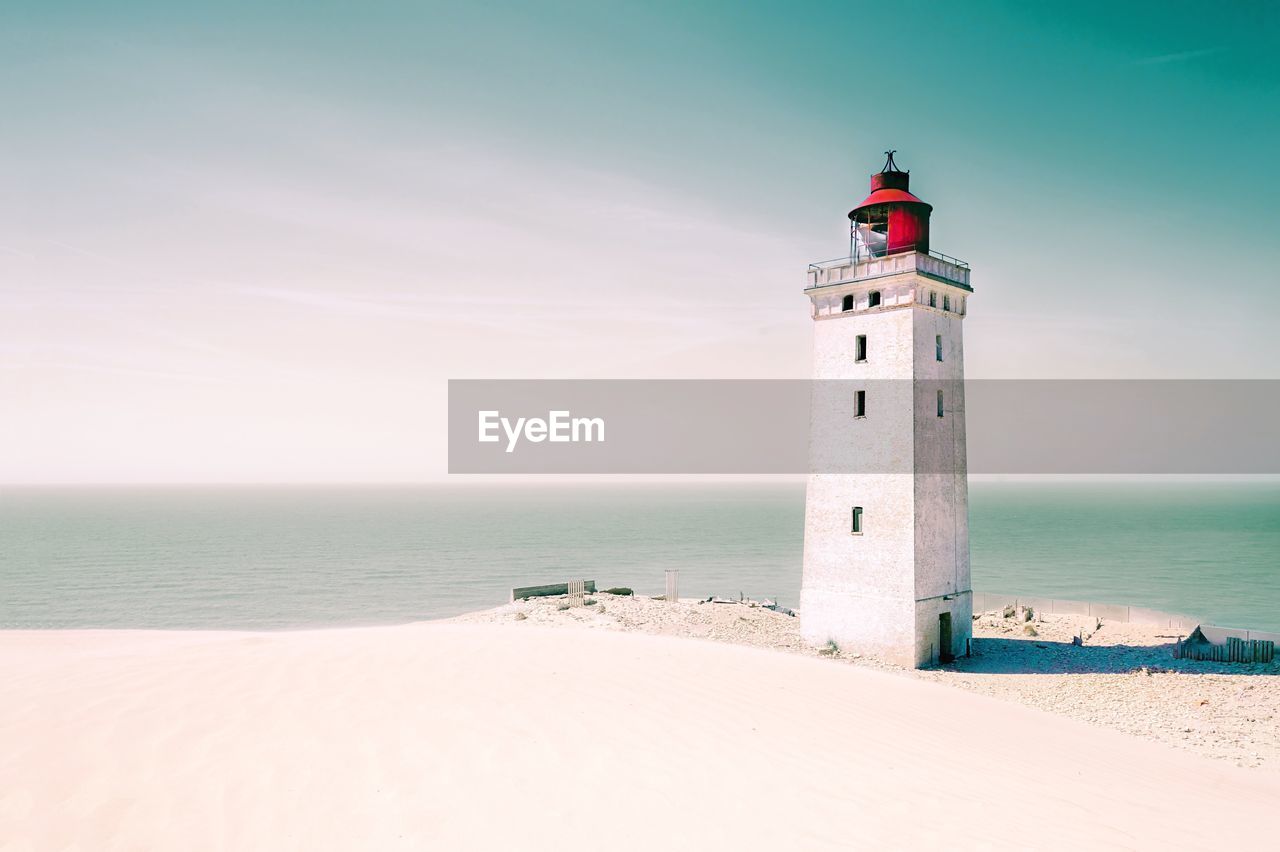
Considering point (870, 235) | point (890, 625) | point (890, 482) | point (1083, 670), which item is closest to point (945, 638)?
point (890, 625)

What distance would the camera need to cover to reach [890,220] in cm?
2630

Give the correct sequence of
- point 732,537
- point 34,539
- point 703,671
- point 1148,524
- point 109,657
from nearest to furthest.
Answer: point 109,657 → point 703,671 → point 34,539 → point 732,537 → point 1148,524

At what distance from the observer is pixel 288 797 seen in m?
7.25

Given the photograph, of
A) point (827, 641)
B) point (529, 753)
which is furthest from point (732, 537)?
point (529, 753)

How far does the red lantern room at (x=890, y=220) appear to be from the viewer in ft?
84.8

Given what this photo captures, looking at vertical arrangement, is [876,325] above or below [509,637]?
above

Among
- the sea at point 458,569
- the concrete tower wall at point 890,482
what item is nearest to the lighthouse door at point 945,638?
the concrete tower wall at point 890,482

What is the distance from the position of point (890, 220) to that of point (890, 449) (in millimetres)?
7777

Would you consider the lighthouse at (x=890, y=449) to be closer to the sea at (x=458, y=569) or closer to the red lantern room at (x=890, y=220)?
the red lantern room at (x=890, y=220)

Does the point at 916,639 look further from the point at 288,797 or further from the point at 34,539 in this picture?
the point at 34,539

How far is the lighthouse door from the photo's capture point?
82.5ft

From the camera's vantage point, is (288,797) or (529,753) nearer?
(288,797)

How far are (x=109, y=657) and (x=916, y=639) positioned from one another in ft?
67.4

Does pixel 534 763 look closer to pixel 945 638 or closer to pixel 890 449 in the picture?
pixel 890 449
